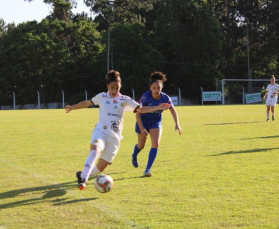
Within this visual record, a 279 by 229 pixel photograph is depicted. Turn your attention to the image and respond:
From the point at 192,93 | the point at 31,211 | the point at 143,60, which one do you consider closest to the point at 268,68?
the point at 192,93

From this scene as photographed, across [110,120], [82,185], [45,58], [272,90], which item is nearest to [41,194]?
[82,185]

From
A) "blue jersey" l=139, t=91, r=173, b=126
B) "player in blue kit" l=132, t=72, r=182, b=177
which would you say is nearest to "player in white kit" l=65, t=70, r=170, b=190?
"player in blue kit" l=132, t=72, r=182, b=177

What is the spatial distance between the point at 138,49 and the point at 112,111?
4757 cm

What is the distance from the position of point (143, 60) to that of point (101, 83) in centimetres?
613

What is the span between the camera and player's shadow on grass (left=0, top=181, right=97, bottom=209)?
5439mm

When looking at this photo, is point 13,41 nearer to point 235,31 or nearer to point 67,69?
point 67,69

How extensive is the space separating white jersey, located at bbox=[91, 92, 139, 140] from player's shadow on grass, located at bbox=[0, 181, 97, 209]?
1034 millimetres

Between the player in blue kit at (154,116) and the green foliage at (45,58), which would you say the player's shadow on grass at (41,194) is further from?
the green foliage at (45,58)

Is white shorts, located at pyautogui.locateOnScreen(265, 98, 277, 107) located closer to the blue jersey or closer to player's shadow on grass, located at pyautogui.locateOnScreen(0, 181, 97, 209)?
the blue jersey

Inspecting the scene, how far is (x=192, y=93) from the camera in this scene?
177 ft

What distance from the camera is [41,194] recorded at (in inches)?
233

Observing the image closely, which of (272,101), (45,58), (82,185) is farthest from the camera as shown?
(45,58)

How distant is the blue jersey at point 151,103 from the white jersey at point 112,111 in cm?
103

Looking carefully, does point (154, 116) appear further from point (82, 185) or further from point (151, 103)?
point (82, 185)
